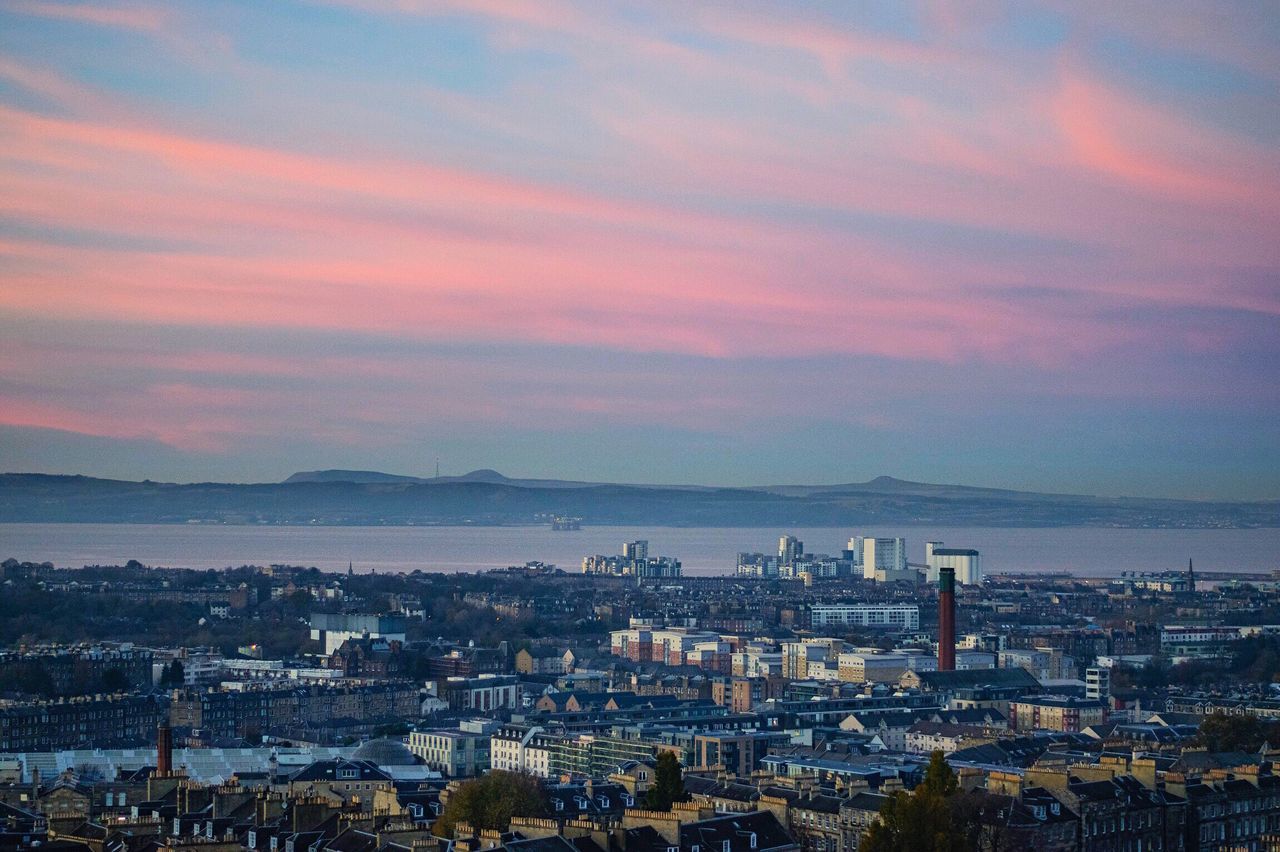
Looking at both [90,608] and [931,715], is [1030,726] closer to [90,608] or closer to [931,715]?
[931,715]

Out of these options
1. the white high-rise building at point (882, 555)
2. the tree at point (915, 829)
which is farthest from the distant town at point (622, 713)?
the white high-rise building at point (882, 555)

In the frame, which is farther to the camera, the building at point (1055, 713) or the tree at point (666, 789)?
the building at point (1055, 713)

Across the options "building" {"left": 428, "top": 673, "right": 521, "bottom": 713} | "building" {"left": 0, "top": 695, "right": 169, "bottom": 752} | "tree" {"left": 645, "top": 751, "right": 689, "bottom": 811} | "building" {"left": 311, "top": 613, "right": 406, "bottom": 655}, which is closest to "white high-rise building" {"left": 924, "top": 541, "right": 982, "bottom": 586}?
"building" {"left": 311, "top": 613, "right": 406, "bottom": 655}

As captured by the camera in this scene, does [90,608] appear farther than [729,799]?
Yes

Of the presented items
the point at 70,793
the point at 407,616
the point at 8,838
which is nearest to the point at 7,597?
the point at 407,616

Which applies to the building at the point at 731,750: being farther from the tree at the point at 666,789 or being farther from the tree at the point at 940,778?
the tree at the point at 940,778

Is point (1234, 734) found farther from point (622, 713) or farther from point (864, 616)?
point (864, 616)
